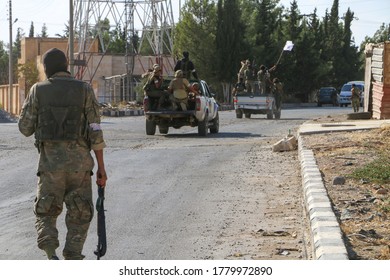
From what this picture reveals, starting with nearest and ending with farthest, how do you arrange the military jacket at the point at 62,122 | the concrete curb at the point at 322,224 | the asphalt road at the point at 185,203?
1. the concrete curb at the point at 322,224
2. the military jacket at the point at 62,122
3. the asphalt road at the point at 185,203

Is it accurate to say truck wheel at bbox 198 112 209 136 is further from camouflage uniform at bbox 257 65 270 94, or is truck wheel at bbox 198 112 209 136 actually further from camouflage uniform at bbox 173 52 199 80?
camouflage uniform at bbox 257 65 270 94

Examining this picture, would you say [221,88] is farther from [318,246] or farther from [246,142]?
[318,246]

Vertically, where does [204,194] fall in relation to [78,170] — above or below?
below

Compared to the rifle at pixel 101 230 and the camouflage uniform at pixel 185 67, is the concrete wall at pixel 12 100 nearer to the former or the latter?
the camouflage uniform at pixel 185 67

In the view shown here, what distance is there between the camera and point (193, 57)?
6819cm

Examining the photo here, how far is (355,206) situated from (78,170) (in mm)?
3373

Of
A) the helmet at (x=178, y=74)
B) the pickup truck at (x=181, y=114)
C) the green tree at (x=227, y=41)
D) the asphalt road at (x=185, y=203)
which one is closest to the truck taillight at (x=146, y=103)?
the pickup truck at (x=181, y=114)

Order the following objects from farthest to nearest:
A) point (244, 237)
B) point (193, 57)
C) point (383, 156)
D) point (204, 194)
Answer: point (193, 57), point (383, 156), point (204, 194), point (244, 237)

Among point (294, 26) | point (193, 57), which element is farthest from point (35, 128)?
point (294, 26)

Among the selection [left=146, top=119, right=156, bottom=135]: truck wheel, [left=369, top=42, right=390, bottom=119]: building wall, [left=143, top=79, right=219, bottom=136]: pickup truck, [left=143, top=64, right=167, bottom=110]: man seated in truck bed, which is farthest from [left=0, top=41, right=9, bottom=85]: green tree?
[left=143, top=64, right=167, bottom=110]: man seated in truck bed

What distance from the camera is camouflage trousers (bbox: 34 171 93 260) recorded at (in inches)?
297

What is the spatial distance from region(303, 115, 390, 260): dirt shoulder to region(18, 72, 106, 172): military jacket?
2.09 m

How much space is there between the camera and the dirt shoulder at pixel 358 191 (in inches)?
309

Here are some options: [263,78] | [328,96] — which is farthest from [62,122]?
[328,96]
